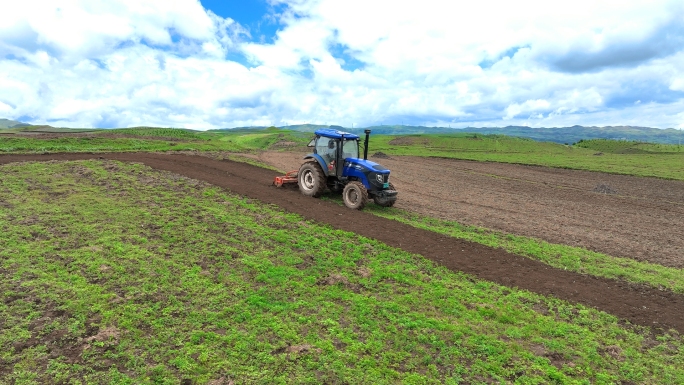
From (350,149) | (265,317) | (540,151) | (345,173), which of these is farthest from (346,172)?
(540,151)

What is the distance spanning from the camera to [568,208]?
20281 mm

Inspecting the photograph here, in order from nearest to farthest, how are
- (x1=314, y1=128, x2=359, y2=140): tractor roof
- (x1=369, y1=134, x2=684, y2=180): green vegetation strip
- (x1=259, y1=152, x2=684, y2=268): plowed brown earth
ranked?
(x1=259, y1=152, x2=684, y2=268): plowed brown earth
(x1=314, y1=128, x2=359, y2=140): tractor roof
(x1=369, y1=134, x2=684, y2=180): green vegetation strip

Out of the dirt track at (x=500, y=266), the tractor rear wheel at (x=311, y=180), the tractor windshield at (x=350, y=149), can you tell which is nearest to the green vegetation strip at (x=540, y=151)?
the tractor windshield at (x=350, y=149)

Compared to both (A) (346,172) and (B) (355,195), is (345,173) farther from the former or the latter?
(B) (355,195)

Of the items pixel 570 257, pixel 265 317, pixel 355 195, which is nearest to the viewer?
pixel 265 317

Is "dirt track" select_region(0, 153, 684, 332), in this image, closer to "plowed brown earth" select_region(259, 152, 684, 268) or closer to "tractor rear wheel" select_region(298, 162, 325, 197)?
"tractor rear wheel" select_region(298, 162, 325, 197)

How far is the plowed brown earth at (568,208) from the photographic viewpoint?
45.9 ft

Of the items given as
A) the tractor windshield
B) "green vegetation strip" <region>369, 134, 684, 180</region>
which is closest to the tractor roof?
the tractor windshield

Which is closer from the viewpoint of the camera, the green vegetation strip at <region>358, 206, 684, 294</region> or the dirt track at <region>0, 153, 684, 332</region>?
the dirt track at <region>0, 153, 684, 332</region>

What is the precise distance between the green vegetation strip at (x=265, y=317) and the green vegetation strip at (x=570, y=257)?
2.83 metres

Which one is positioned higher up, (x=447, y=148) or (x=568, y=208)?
(x=447, y=148)

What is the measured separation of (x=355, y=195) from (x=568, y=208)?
43.5 feet

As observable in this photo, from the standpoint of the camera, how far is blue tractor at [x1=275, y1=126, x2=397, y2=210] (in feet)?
49.5

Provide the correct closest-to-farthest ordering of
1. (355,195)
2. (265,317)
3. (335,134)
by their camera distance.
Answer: (265,317) → (355,195) → (335,134)
